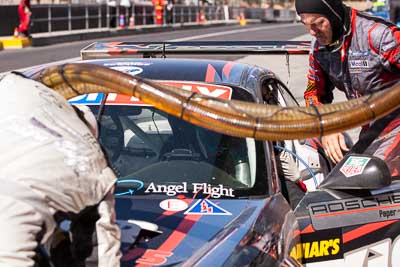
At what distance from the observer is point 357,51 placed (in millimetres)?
4477

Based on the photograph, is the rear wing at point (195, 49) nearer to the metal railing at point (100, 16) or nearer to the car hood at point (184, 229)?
the car hood at point (184, 229)

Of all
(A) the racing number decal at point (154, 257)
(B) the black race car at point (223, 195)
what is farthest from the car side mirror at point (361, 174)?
(A) the racing number decal at point (154, 257)

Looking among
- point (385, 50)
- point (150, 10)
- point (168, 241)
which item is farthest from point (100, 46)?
point (150, 10)

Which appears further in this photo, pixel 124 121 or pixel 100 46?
pixel 100 46

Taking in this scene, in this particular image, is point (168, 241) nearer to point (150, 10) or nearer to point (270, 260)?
point (270, 260)

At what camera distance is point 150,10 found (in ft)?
146

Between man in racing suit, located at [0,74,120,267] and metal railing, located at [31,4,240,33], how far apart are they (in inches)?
1084

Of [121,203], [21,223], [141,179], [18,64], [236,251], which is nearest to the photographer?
[21,223]

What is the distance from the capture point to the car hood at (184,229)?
119 inches

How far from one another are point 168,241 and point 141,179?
0.86m

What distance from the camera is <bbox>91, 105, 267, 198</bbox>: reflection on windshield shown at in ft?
12.8

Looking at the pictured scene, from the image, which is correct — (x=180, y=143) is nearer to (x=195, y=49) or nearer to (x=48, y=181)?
(x=195, y=49)

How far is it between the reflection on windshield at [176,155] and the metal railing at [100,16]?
25.8 m

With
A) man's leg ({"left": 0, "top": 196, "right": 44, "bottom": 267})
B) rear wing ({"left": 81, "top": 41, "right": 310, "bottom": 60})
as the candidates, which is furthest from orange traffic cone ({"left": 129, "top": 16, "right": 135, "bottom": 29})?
man's leg ({"left": 0, "top": 196, "right": 44, "bottom": 267})
